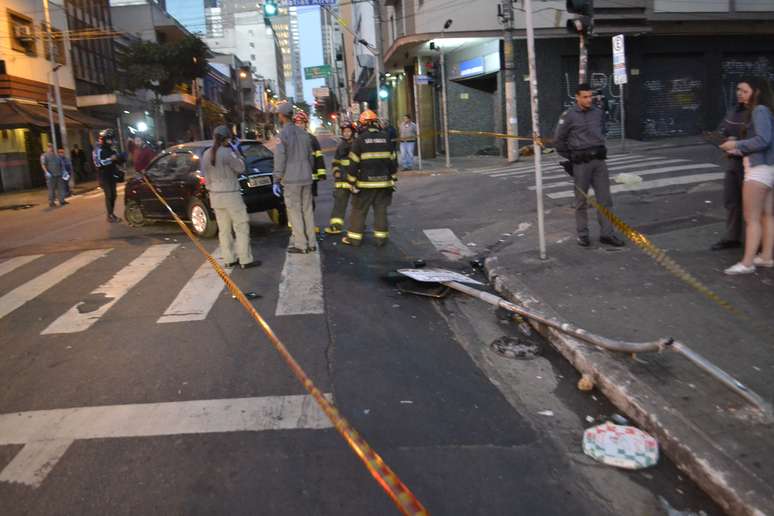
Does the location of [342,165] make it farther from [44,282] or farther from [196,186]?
[44,282]

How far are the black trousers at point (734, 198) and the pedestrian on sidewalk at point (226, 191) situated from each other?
5.61 metres

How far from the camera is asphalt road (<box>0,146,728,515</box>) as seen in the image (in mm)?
3266

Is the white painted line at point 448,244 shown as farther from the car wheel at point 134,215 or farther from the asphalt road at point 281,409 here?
the car wheel at point 134,215

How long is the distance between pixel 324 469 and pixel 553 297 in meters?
3.42

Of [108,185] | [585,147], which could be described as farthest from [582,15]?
[108,185]

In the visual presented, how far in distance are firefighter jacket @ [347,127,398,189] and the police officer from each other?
7.72 feet

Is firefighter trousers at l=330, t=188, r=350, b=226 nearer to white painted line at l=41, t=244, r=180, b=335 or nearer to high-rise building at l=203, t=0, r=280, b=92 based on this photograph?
white painted line at l=41, t=244, r=180, b=335

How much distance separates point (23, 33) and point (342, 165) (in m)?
26.4

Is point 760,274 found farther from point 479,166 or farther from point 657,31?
point 657,31

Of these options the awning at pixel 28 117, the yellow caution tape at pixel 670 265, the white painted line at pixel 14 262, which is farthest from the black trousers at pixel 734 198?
the awning at pixel 28 117

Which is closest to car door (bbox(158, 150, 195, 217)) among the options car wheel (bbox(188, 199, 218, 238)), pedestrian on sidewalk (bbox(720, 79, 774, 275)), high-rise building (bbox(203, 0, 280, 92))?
car wheel (bbox(188, 199, 218, 238))

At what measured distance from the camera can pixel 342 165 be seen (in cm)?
1052

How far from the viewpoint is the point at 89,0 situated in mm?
40094

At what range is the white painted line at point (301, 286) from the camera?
651 centimetres
